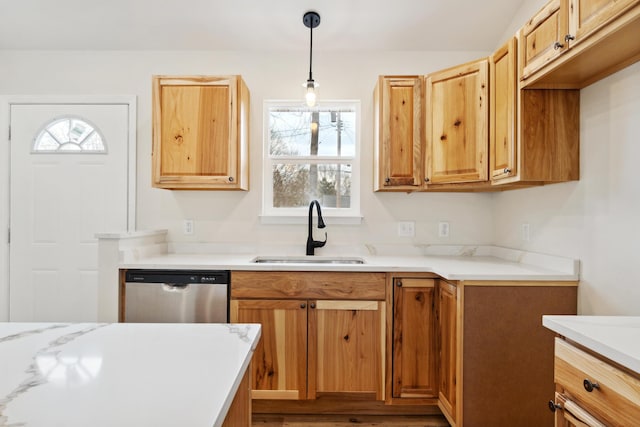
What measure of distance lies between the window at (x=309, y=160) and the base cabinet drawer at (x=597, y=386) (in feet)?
5.96

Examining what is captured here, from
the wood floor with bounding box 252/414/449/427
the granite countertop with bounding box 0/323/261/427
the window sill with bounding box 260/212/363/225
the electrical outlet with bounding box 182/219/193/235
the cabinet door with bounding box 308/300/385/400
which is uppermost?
the window sill with bounding box 260/212/363/225

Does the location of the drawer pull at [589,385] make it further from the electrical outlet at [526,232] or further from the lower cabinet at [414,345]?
the electrical outlet at [526,232]

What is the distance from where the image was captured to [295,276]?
2094mm

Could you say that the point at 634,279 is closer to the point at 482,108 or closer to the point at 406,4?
the point at 482,108

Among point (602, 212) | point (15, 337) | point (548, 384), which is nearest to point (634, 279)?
point (602, 212)

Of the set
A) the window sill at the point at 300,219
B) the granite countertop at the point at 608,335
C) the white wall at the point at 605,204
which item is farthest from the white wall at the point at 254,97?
the granite countertop at the point at 608,335

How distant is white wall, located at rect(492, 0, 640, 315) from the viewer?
152cm

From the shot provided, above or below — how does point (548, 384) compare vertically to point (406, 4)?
below

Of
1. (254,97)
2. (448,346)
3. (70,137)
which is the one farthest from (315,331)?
(70,137)

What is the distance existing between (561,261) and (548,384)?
0.64m

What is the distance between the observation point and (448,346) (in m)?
1.92

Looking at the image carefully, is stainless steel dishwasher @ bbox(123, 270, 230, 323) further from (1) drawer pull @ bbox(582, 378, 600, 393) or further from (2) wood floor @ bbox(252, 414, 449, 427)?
(1) drawer pull @ bbox(582, 378, 600, 393)

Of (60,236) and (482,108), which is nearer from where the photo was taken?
(482,108)

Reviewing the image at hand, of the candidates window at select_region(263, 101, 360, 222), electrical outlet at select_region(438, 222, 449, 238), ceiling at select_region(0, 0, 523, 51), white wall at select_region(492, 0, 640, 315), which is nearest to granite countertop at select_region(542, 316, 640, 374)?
white wall at select_region(492, 0, 640, 315)
